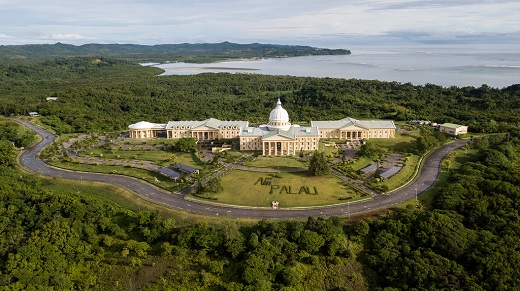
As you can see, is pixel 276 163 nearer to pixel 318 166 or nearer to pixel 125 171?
pixel 318 166

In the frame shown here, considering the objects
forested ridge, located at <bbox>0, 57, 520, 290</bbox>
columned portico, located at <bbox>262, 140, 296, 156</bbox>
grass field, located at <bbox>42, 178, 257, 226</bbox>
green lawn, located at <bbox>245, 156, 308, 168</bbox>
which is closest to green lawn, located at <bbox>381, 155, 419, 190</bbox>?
forested ridge, located at <bbox>0, 57, 520, 290</bbox>

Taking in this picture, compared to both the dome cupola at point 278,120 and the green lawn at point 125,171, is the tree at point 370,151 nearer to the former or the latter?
the dome cupola at point 278,120

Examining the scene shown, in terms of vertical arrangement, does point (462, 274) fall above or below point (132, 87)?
below

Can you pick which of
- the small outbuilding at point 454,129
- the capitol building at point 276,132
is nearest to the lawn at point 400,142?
the capitol building at point 276,132

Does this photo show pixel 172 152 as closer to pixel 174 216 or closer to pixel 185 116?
pixel 174 216

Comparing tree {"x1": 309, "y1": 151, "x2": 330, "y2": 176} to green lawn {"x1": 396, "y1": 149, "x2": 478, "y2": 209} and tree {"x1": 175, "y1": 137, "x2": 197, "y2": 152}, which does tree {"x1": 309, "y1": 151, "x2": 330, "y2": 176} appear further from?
tree {"x1": 175, "y1": 137, "x2": 197, "y2": 152}

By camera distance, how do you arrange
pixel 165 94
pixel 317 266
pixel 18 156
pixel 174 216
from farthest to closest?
1. pixel 165 94
2. pixel 18 156
3. pixel 174 216
4. pixel 317 266

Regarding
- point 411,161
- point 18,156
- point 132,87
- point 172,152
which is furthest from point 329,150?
point 132,87
